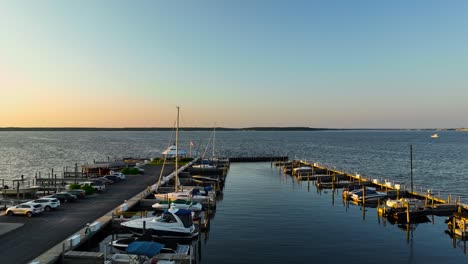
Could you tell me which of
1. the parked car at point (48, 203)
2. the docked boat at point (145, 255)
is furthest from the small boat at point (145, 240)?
the parked car at point (48, 203)

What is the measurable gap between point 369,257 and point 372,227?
33.7 feet

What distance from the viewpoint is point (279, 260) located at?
30328mm

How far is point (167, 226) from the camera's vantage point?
33.3 m

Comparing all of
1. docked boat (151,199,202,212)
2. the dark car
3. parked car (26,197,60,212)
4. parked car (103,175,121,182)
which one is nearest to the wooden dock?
docked boat (151,199,202,212)

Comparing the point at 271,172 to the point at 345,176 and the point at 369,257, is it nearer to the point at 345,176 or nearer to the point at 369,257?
the point at 345,176

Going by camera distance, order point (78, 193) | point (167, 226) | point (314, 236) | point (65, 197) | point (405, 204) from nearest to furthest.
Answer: point (167, 226) < point (314, 236) < point (65, 197) < point (78, 193) < point (405, 204)

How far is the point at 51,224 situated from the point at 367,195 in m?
38.5

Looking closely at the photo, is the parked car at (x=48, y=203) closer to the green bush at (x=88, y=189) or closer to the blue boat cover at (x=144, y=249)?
the green bush at (x=88, y=189)

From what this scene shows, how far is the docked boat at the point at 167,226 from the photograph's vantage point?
33.2 meters

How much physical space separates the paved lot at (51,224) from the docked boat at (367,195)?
1128 inches

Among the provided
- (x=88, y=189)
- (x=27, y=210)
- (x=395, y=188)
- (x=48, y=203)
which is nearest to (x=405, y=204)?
(x=395, y=188)

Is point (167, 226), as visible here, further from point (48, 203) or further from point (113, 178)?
point (113, 178)

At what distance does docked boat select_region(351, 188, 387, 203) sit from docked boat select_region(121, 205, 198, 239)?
27.9 meters

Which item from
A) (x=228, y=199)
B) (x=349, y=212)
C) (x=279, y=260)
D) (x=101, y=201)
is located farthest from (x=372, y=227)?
(x=101, y=201)
